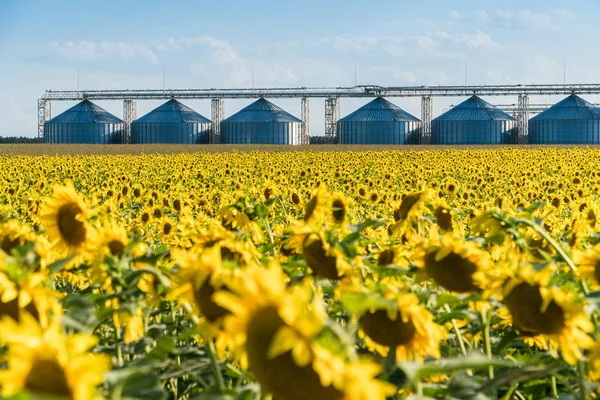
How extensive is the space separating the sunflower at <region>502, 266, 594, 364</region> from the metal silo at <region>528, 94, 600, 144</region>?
69.0 meters

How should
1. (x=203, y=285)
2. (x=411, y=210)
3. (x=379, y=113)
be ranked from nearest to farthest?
1. (x=203, y=285)
2. (x=411, y=210)
3. (x=379, y=113)

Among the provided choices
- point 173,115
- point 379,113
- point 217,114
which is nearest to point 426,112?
point 379,113

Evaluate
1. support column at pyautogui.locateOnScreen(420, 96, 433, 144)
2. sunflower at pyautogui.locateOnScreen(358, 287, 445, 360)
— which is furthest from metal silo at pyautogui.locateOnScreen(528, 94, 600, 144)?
sunflower at pyautogui.locateOnScreen(358, 287, 445, 360)

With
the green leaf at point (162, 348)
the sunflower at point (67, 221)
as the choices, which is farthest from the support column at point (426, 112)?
the green leaf at point (162, 348)

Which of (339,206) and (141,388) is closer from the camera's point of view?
(141,388)

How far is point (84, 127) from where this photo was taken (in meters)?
73.3

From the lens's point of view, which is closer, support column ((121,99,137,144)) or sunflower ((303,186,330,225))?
sunflower ((303,186,330,225))

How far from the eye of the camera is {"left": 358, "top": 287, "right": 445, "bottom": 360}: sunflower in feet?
6.91

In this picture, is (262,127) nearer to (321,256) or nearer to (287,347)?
(321,256)

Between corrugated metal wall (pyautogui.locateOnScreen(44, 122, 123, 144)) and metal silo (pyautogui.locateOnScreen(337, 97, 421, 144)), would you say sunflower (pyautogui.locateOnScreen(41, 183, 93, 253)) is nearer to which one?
metal silo (pyautogui.locateOnScreen(337, 97, 421, 144))

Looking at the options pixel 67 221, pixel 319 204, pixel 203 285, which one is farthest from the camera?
pixel 319 204

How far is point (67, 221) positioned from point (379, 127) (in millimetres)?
68631

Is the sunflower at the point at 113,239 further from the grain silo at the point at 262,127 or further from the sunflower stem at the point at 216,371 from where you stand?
the grain silo at the point at 262,127

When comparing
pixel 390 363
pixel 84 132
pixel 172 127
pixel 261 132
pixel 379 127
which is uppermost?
pixel 172 127
